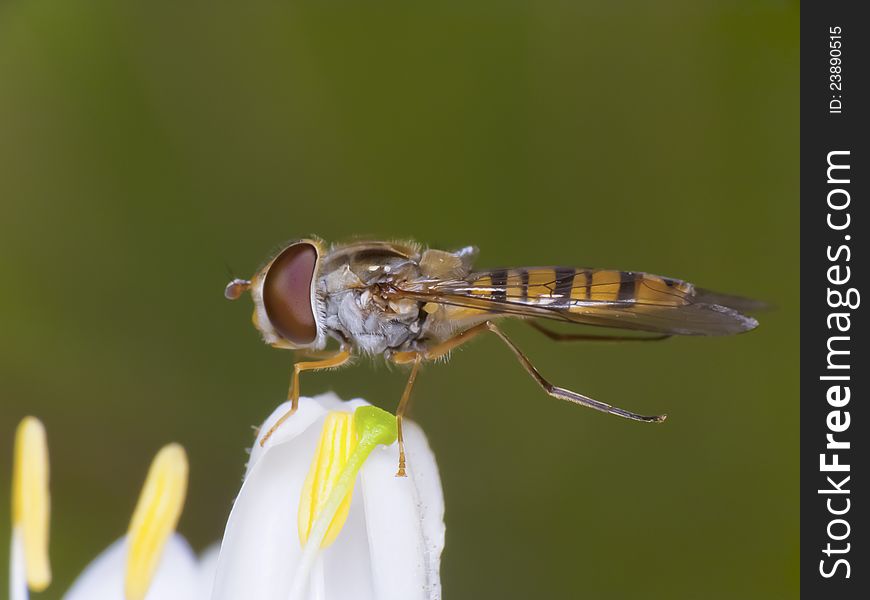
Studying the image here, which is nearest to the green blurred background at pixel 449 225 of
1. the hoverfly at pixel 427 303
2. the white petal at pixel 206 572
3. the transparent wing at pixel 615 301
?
the white petal at pixel 206 572

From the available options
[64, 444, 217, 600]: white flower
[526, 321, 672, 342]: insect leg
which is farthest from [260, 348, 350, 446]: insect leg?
[526, 321, 672, 342]: insect leg

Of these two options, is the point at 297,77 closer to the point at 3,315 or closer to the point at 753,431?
the point at 3,315

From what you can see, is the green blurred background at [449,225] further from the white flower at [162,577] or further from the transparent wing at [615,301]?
the transparent wing at [615,301]

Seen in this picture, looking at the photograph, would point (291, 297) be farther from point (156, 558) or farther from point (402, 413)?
point (156, 558)

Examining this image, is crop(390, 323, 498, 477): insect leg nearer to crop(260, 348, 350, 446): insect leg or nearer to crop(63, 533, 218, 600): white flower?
crop(260, 348, 350, 446): insect leg

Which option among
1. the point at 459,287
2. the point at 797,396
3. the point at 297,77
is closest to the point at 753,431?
A: the point at 797,396
